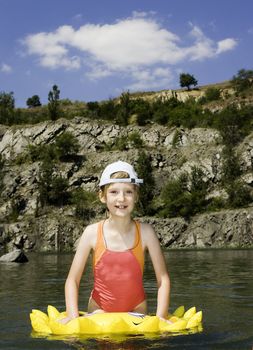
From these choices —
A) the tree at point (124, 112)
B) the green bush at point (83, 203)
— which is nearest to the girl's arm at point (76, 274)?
the green bush at point (83, 203)

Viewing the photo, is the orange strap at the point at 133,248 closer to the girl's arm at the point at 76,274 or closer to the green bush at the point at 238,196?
the girl's arm at the point at 76,274

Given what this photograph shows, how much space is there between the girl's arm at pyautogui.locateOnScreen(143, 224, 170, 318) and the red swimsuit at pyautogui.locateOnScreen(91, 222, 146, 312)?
124 millimetres

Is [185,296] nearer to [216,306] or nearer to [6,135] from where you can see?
[216,306]

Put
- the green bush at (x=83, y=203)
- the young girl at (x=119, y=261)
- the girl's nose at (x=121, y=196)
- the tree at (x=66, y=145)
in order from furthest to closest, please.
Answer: the tree at (x=66, y=145), the green bush at (x=83, y=203), the young girl at (x=119, y=261), the girl's nose at (x=121, y=196)

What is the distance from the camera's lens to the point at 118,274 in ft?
22.2

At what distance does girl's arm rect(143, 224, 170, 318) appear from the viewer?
663 centimetres

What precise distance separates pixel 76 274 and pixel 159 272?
1.12m

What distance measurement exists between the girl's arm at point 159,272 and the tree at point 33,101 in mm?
105337

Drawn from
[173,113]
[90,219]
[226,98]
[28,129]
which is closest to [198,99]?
[226,98]

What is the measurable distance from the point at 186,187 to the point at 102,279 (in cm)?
5756

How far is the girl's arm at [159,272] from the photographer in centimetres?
663

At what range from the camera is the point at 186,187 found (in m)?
63.8

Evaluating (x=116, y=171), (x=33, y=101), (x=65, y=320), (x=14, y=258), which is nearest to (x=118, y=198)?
(x=116, y=171)

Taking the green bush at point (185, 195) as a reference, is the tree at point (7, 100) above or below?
above
